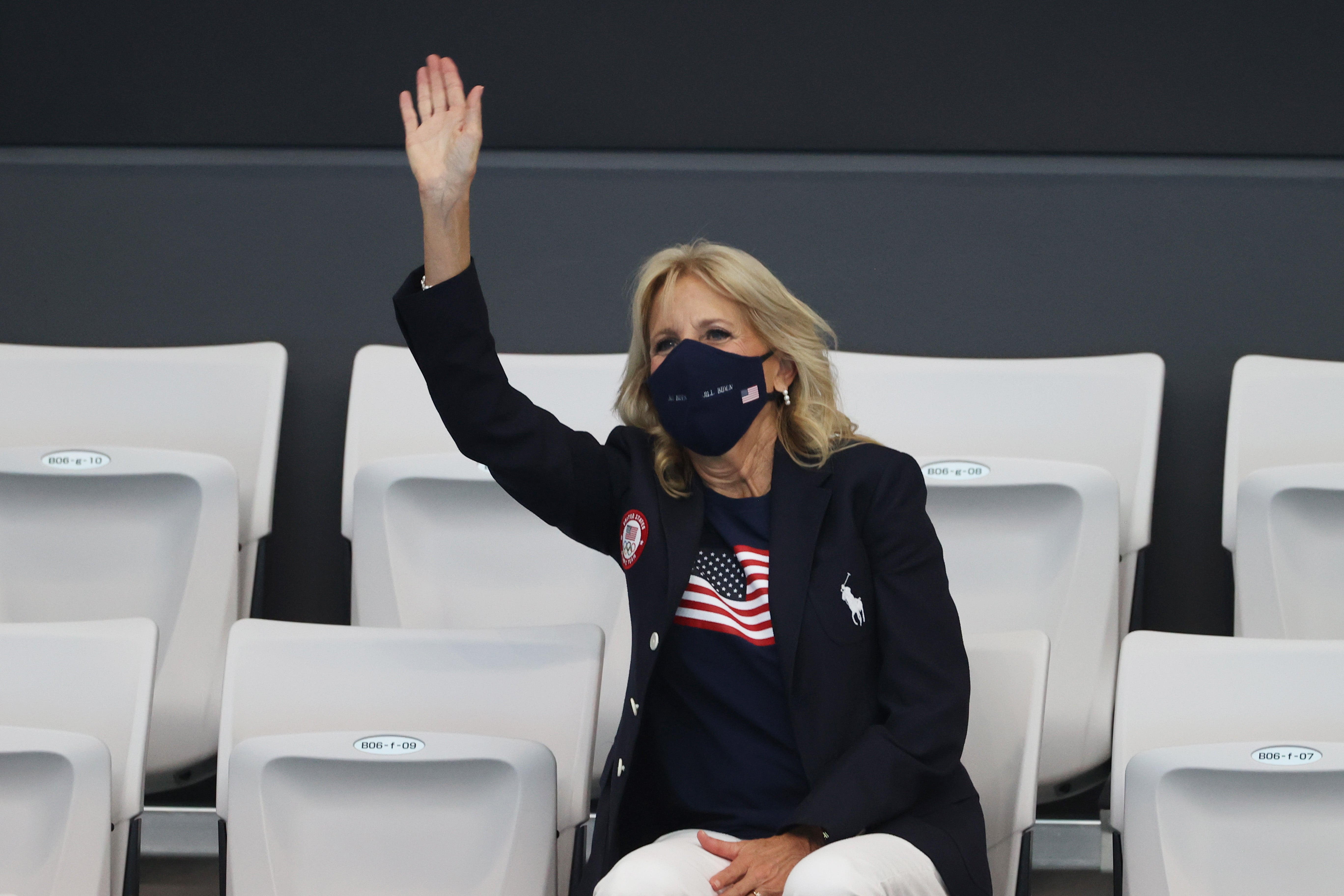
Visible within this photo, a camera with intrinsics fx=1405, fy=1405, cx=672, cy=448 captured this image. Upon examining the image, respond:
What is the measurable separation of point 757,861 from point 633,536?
1.41 ft

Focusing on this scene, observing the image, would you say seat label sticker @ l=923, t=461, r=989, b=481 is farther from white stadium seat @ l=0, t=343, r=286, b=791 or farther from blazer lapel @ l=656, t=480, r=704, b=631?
white stadium seat @ l=0, t=343, r=286, b=791

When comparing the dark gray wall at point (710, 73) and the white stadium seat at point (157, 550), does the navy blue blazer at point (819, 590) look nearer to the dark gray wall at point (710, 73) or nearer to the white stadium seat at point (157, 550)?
the white stadium seat at point (157, 550)

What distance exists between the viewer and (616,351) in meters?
3.06

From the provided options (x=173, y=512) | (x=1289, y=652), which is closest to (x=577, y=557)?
(x=173, y=512)

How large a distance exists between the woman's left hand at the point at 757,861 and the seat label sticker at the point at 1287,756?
1.76ft

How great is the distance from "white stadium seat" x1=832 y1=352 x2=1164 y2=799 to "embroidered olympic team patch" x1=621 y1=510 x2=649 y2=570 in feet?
2.41

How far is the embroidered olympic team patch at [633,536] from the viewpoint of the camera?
1.78 meters

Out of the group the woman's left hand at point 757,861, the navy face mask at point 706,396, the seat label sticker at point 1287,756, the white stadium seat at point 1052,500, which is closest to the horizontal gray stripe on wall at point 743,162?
the white stadium seat at point 1052,500

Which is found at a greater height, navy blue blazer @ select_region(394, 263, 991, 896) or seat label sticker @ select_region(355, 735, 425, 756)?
navy blue blazer @ select_region(394, 263, 991, 896)

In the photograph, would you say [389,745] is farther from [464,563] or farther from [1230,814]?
[1230,814]

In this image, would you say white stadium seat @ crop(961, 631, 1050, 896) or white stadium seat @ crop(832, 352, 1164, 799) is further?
white stadium seat @ crop(832, 352, 1164, 799)

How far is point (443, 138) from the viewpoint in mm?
1635

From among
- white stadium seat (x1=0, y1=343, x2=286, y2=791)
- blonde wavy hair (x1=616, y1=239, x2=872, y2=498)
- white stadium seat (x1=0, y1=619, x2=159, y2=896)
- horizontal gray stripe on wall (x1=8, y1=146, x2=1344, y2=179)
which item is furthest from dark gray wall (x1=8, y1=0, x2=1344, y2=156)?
white stadium seat (x1=0, y1=619, x2=159, y2=896)

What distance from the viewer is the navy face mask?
1769 millimetres
